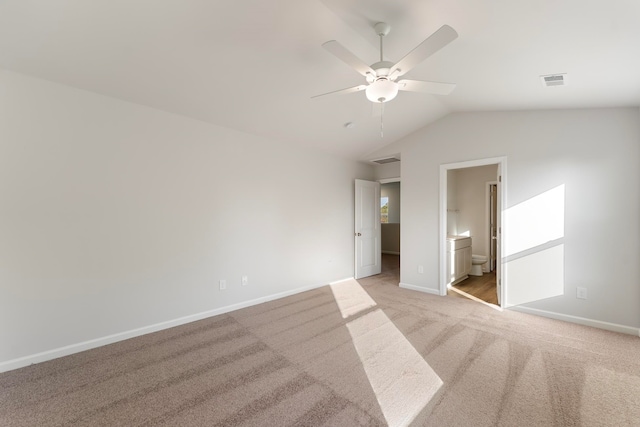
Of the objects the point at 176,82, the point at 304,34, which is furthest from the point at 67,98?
the point at 304,34

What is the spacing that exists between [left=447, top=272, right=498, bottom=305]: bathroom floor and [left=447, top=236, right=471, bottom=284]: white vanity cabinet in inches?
5.8

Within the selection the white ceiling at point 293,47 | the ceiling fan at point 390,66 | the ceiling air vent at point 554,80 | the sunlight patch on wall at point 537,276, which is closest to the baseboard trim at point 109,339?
the white ceiling at point 293,47

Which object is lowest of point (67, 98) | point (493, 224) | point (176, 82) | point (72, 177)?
point (493, 224)

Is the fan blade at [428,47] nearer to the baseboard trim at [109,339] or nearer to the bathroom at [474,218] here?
the baseboard trim at [109,339]

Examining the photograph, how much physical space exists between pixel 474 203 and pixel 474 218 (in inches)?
13.5

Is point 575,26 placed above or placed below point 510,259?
above

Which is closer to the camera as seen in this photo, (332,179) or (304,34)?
(304,34)

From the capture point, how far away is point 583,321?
3131 millimetres

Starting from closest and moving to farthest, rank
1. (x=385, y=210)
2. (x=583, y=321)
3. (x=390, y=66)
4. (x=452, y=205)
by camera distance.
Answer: (x=390, y=66) → (x=583, y=321) → (x=452, y=205) → (x=385, y=210)

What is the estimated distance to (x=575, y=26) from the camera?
178cm

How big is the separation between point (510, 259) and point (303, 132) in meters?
3.46

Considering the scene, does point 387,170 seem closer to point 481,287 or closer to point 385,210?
point 481,287

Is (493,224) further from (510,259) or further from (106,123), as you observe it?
(106,123)

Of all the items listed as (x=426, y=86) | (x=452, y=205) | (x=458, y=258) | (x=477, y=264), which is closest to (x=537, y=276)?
(x=458, y=258)
